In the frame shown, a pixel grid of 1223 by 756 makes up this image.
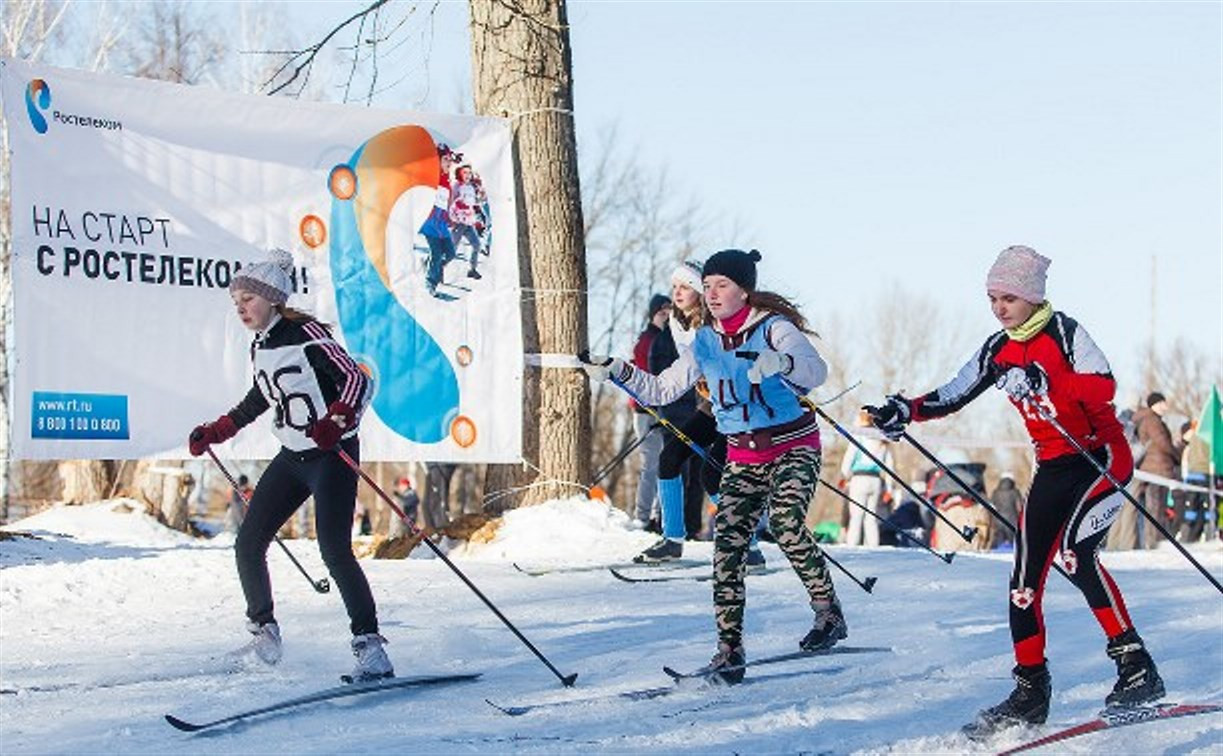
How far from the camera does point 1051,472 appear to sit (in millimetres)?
6070

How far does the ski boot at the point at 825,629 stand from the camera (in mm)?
7438

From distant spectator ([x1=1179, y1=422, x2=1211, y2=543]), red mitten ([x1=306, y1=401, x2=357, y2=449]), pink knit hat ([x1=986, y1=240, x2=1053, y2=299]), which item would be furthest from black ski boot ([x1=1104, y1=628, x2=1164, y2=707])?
distant spectator ([x1=1179, y1=422, x2=1211, y2=543])

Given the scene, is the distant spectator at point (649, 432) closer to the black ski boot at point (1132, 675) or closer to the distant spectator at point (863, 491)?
the distant spectator at point (863, 491)

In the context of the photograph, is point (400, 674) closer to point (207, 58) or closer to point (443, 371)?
point (443, 371)

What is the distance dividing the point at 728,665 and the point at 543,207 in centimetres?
665

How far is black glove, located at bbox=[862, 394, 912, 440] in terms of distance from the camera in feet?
20.6

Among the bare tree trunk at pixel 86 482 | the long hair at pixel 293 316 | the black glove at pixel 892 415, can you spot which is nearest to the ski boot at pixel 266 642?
the long hair at pixel 293 316

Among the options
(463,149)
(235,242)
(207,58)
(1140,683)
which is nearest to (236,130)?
(235,242)

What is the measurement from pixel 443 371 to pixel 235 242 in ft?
5.85

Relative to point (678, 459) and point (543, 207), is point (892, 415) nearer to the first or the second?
point (678, 459)

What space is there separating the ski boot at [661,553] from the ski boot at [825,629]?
3.23m

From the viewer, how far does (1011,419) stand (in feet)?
231

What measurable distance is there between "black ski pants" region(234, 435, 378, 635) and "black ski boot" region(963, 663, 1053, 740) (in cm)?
236

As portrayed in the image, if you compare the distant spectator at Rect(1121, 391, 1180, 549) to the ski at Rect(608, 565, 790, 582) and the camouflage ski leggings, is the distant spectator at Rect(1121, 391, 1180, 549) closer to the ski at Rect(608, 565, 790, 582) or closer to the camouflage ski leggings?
the ski at Rect(608, 565, 790, 582)
